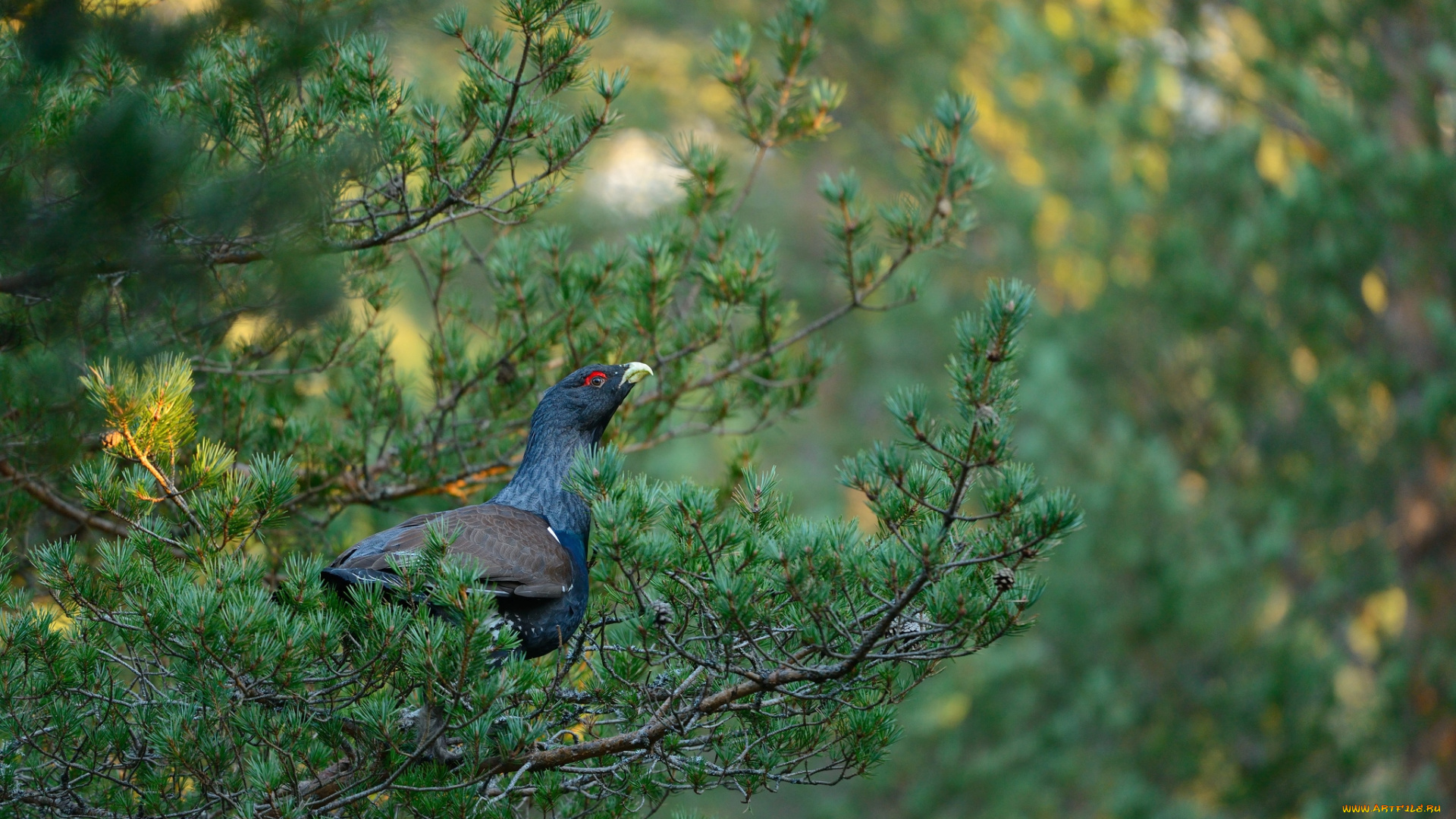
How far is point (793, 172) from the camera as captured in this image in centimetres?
1867

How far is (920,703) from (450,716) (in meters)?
9.96

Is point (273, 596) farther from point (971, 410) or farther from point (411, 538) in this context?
point (971, 410)

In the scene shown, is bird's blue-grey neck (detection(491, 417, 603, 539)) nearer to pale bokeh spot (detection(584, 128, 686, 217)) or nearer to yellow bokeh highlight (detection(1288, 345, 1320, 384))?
yellow bokeh highlight (detection(1288, 345, 1320, 384))

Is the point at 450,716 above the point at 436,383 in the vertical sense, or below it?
below

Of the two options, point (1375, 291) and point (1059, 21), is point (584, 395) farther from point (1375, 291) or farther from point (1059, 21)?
point (1059, 21)

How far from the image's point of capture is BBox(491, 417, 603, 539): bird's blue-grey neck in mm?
4082

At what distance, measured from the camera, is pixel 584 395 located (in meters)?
4.28

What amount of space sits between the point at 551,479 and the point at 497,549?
2.32 ft

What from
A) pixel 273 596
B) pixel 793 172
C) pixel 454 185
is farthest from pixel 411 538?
pixel 793 172

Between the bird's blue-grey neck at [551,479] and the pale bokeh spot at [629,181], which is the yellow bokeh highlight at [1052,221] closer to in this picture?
the pale bokeh spot at [629,181]

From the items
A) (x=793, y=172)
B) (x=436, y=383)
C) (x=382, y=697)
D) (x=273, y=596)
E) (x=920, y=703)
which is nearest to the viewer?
(x=382, y=697)

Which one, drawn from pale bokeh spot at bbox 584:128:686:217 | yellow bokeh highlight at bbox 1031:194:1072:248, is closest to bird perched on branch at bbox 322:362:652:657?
yellow bokeh highlight at bbox 1031:194:1072:248

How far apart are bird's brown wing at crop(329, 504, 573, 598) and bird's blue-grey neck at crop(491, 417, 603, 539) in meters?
0.29

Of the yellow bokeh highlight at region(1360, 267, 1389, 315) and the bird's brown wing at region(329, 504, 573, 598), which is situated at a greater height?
the yellow bokeh highlight at region(1360, 267, 1389, 315)
